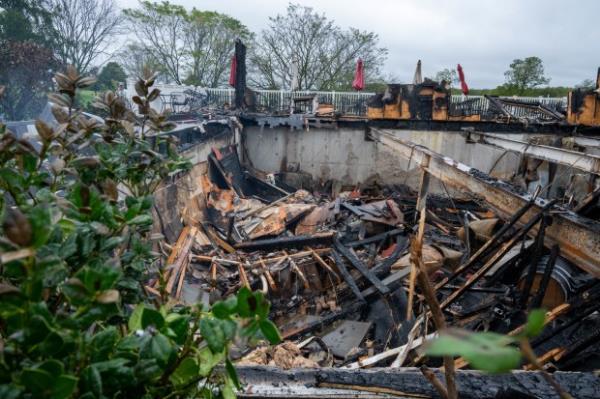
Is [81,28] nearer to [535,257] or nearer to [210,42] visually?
[210,42]

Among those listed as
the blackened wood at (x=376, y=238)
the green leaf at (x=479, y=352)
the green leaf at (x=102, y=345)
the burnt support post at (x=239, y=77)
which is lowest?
the blackened wood at (x=376, y=238)

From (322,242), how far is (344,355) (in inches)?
101

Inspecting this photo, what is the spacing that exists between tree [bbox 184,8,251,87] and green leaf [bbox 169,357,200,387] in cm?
2679

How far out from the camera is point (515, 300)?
468cm

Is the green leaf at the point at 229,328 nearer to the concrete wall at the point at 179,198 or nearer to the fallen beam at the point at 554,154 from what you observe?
the concrete wall at the point at 179,198

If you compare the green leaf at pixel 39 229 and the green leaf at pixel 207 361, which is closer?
the green leaf at pixel 39 229

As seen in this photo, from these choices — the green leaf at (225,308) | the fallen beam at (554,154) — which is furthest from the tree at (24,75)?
the green leaf at (225,308)

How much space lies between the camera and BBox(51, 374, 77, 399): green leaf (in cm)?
60

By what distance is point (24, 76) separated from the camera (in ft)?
45.3

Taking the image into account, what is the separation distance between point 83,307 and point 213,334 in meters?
0.24

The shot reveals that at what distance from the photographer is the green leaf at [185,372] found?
0.83 meters

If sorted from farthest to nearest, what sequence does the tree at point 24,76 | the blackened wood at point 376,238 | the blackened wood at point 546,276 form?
the tree at point 24,76 → the blackened wood at point 376,238 → the blackened wood at point 546,276

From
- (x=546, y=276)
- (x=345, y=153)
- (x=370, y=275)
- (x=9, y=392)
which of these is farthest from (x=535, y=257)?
(x=345, y=153)

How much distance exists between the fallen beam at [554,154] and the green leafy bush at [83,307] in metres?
6.63
